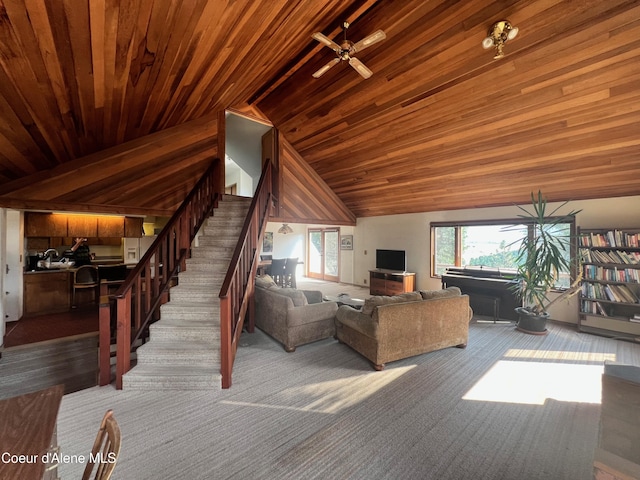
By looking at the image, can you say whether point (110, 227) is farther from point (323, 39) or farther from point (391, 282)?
point (391, 282)

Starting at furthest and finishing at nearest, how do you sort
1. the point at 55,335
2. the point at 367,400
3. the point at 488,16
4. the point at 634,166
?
the point at 55,335 < the point at 634,166 < the point at 488,16 < the point at 367,400

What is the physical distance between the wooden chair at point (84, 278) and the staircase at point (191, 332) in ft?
9.04

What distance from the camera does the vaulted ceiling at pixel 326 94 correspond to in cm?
214

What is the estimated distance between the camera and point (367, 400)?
258 centimetres

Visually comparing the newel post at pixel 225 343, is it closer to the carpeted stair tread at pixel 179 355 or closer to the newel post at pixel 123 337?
the carpeted stair tread at pixel 179 355

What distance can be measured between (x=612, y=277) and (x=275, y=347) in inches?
211

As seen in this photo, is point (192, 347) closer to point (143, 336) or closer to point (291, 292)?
point (143, 336)

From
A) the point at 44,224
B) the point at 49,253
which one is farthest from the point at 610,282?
the point at 49,253

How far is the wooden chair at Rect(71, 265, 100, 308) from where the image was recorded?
17.7 ft

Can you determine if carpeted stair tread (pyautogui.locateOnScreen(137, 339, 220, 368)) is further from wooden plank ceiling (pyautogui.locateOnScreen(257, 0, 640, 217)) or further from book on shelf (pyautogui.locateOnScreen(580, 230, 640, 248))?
book on shelf (pyautogui.locateOnScreen(580, 230, 640, 248))

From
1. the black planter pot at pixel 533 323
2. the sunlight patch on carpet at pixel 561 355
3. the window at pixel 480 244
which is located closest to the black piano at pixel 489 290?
the window at pixel 480 244

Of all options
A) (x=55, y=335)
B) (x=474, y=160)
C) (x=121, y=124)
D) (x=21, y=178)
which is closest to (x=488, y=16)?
(x=474, y=160)

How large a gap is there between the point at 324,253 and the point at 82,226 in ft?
22.9

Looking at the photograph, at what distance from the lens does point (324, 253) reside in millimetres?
10305
